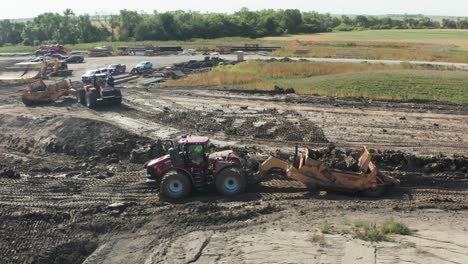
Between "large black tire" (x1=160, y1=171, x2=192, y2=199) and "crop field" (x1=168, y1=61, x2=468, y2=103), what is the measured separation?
20.0 metres

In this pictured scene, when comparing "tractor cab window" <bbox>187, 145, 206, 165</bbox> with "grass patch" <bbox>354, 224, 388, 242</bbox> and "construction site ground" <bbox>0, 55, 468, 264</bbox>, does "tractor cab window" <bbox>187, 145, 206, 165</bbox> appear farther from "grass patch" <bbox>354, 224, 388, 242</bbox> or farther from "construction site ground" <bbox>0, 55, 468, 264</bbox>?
"grass patch" <bbox>354, 224, 388, 242</bbox>

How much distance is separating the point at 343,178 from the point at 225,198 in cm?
368

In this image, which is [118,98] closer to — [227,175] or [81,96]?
[81,96]

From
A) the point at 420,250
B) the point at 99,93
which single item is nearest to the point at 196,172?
the point at 420,250

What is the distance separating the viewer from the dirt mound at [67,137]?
931 inches

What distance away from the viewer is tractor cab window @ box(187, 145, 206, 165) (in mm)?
16359

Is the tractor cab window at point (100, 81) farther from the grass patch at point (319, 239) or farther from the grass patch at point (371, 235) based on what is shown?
the grass patch at point (371, 235)

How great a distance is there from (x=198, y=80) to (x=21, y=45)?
76869mm

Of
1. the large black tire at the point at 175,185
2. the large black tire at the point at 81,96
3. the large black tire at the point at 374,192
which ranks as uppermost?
the large black tire at the point at 81,96

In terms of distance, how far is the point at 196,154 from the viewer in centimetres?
1644

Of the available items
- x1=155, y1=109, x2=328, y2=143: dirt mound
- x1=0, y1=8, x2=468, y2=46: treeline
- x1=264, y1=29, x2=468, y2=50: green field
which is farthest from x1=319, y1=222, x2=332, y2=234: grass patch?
x1=0, y1=8, x2=468, y2=46: treeline

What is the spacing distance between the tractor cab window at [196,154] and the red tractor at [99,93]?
16.7 m

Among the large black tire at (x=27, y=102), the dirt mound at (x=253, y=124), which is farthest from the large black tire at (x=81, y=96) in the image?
the dirt mound at (x=253, y=124)

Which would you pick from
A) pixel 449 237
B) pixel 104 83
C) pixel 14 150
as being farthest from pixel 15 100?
pixel 449 237
